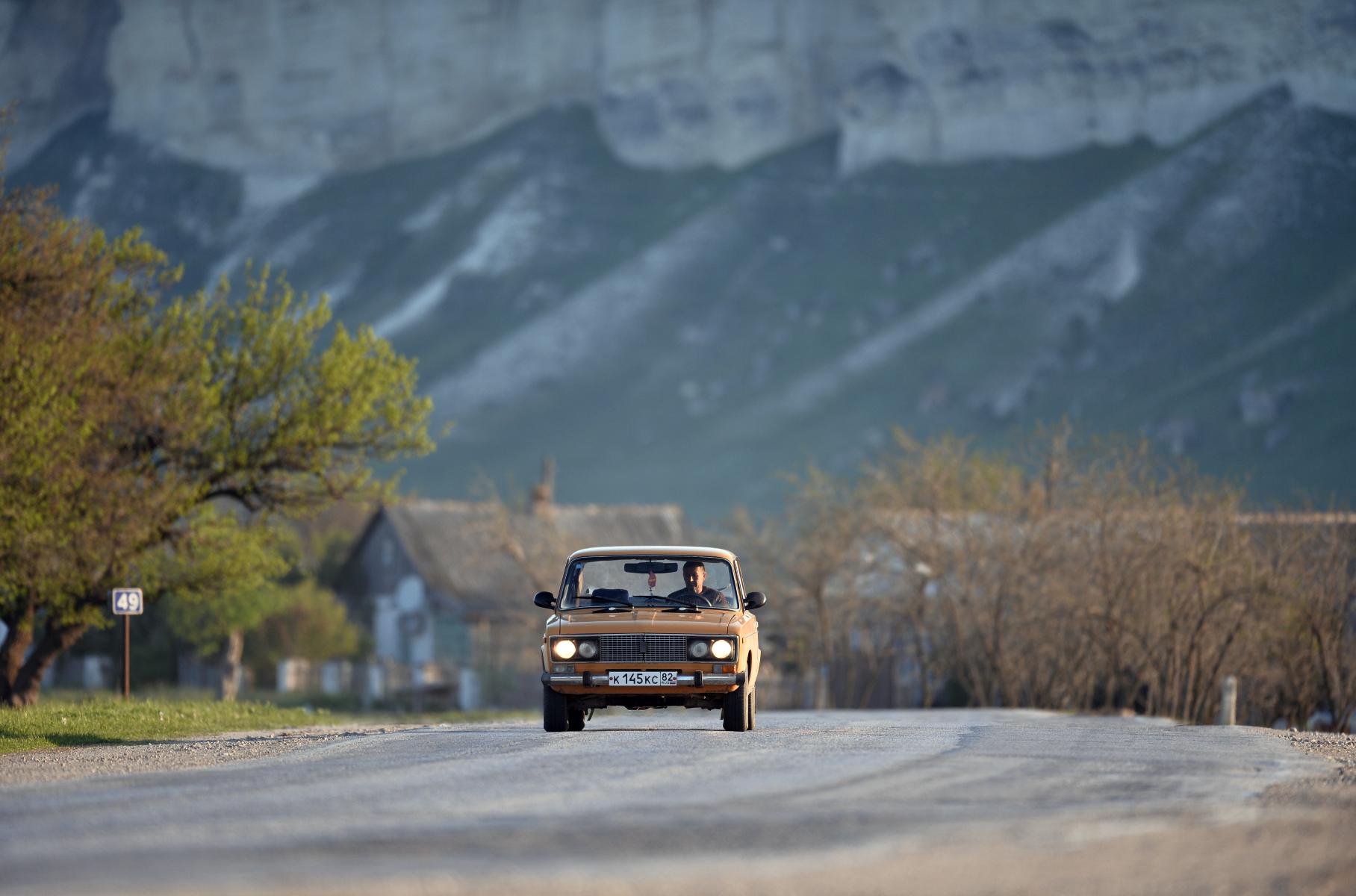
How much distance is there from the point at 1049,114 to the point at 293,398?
143216 mm

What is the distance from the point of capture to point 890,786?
1120 cm

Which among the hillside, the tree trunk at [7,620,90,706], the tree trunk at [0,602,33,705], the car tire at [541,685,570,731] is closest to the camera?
the car tire at [541,685,570,731]

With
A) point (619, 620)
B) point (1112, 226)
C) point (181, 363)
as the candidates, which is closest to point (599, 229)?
point (1112, 226)

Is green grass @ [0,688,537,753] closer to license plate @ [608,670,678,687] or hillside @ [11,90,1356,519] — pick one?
license plate @ [608,670,678,687]

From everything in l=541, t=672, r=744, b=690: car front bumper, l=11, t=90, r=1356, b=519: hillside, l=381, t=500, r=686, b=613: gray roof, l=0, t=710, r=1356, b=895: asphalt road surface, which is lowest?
l=0, t=710, r=1356, b=895: asphalt road surface

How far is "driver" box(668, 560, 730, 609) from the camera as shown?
16.4 meters

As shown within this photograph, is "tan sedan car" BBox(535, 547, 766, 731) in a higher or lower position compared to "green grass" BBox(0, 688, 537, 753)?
higher

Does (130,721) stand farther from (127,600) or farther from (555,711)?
(555,711)

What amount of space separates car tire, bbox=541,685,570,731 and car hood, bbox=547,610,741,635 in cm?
78

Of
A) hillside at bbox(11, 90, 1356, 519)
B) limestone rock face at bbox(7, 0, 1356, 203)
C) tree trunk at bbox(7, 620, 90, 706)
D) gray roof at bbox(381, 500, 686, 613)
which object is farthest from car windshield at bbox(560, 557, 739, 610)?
limestone rock face at bbox(7, 0, 1356, 203)

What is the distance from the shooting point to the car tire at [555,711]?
16.3 m

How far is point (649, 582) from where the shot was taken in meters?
16.6

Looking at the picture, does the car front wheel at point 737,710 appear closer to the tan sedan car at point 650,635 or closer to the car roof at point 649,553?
the tan sedan car at point 650,635

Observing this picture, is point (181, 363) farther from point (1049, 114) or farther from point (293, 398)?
point (1049, 114)
